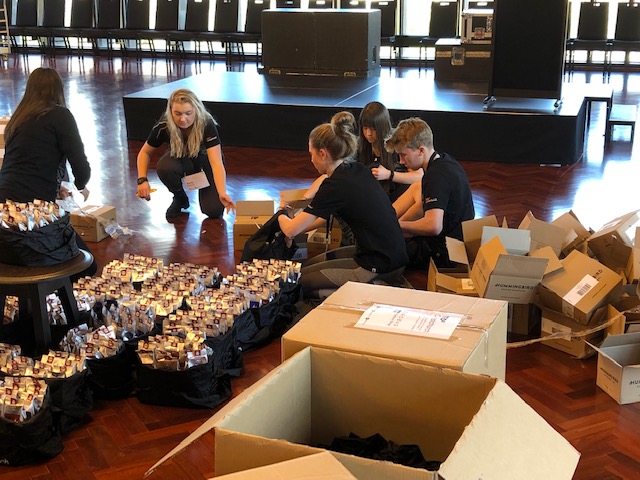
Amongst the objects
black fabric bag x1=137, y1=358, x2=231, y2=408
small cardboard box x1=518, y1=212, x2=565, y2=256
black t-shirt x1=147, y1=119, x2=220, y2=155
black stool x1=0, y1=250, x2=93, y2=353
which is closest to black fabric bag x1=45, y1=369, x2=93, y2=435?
black fabric bag x1=137, y1=358, x2=231, y2=408

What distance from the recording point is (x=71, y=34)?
14.2 meters

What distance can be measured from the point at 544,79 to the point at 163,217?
11.2ft

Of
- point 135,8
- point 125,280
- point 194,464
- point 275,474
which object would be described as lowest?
point 194,464

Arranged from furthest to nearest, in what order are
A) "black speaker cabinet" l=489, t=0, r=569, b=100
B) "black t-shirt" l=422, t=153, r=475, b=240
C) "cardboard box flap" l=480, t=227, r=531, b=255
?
"black speaker cabinet" l=489, t=0, r=569, b=100
"black t-shirt" l=422, t=153, r=475, b=240
"cardboard box flap" l=480, t=227, r=531, b=255

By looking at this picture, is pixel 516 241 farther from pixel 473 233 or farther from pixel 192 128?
pixel 192 128

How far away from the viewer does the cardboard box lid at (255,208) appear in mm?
5113

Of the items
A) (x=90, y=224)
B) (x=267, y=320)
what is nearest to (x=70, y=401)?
(x=267, y=320)

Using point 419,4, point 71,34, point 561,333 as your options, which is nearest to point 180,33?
point 71,34

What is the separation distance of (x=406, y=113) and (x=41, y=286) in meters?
4.56

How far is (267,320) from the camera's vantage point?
155 inches

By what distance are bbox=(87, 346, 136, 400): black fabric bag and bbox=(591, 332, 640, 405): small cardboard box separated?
1.82m

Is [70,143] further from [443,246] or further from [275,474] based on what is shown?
[275,474]

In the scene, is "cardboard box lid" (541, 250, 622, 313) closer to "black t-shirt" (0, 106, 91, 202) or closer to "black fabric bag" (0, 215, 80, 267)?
"black fabric bag" (0, 215, 80, 267)

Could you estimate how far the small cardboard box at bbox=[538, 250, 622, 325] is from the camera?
3.62 m
